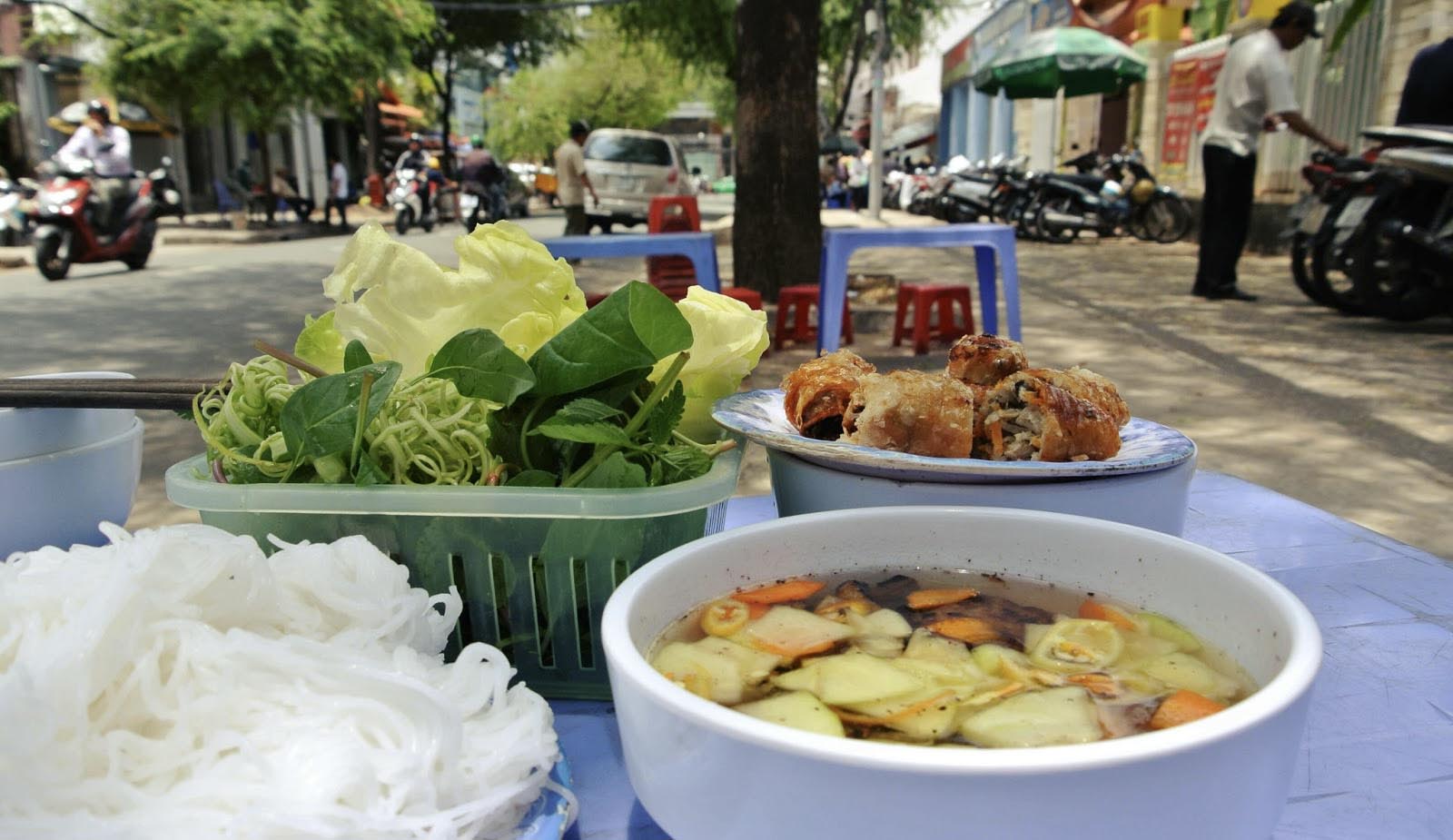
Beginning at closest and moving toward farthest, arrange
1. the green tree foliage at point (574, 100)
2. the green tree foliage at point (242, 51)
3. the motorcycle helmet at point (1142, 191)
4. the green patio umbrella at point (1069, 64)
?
the motorcycle helmet at point (1142, 191) → the green patio umbrella at point (1069, 64) → the green tree foliage at point (242, 51) → the green tree foliage at point (574, 100)

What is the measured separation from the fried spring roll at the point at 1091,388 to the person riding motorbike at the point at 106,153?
11.7 metres

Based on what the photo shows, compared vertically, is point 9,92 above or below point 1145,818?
above

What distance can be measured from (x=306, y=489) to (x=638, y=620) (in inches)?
12.3

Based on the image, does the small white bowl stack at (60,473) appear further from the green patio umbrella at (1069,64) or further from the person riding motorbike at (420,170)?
the person riding motorbike at (420,170)

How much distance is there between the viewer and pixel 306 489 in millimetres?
845

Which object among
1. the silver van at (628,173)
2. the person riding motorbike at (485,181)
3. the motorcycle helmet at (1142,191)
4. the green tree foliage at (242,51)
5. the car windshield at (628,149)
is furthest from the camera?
the person riding motorbike at (485,181)

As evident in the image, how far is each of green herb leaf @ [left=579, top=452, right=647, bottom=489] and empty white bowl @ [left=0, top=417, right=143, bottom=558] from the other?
543mm

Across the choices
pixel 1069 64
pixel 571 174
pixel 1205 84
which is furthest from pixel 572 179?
pixel 1205 84

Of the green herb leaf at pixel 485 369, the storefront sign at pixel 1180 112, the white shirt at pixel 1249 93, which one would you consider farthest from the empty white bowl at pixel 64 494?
the storefront sign at pixel 1180 112

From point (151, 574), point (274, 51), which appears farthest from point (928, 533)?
point (274, 51)

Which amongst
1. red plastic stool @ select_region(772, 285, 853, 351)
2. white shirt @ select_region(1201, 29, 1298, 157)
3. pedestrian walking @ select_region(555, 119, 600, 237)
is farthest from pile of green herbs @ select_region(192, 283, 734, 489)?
pedestrian walking @ select_region(555, 119, 600, 237)

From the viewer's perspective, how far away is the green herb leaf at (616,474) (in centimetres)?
85

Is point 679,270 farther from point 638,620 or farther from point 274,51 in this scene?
point 274,51

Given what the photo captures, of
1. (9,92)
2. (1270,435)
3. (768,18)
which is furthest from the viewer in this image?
(9,92)
